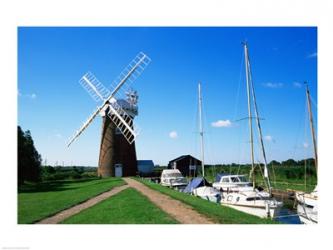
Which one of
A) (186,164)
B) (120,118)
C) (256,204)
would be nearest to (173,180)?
(120,118)

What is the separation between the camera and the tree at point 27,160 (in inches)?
→ 805

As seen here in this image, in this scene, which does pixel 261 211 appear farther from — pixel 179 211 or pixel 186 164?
pixel 186 164

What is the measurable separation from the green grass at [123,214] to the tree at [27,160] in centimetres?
862

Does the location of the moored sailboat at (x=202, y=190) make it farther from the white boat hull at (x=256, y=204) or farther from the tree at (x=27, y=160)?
the tree at (x=27, y=160)

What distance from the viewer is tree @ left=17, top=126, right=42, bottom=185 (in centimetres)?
2044

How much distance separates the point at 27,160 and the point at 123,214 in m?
11.9

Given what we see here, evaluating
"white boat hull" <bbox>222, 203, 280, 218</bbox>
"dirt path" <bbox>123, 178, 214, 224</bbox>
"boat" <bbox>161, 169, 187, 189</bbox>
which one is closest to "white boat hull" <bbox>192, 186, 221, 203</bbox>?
"white boat hull" <bbox>222, 203, 280, 218</bbox>

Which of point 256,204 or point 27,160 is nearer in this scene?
point 256,204

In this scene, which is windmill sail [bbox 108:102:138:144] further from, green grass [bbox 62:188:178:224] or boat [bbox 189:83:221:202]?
green grass [bbox 62:188:178:224]

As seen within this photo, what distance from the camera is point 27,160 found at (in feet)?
70.9
